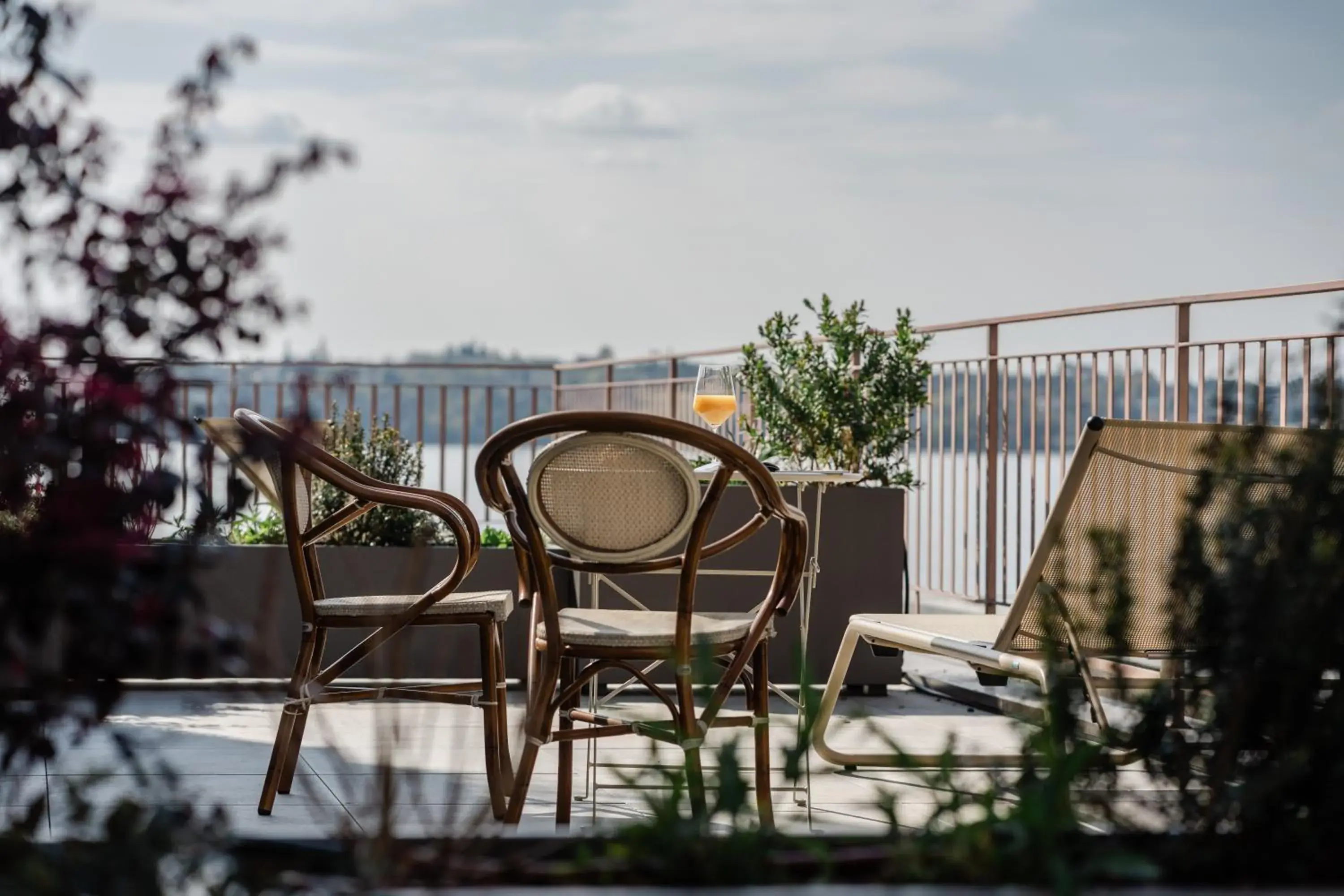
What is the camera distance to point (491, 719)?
9.84 feet

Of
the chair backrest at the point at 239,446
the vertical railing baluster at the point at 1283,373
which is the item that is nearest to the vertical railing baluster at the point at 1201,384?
the vertical railing baluster at the point at 1283,373

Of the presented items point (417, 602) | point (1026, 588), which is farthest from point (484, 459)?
point (1026, 588)

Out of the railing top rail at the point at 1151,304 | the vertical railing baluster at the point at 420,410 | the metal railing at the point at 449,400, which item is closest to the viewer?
the railing top rail at the point at 1151,304

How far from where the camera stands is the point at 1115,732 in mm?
1573

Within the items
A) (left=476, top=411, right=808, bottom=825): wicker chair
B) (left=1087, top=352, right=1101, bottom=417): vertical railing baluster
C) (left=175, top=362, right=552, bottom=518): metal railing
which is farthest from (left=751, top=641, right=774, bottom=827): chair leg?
(left=175, top=362, right=552, bottom=518): metal railing

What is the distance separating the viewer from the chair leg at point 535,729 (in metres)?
2.47

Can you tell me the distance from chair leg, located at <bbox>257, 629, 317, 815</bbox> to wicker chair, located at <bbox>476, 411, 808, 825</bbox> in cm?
51

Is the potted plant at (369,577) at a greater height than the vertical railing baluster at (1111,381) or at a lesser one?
lesser

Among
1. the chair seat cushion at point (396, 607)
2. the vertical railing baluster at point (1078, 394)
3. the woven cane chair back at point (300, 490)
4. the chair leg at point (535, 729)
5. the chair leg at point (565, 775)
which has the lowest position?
the chair leg at point (565, 775)

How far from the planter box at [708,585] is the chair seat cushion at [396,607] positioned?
5.54 ft

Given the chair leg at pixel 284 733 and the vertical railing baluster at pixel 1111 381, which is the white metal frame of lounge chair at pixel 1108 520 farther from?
the vertical railing baluster at pixel 1111 381

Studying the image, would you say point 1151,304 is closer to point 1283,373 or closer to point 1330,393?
point 1283,373

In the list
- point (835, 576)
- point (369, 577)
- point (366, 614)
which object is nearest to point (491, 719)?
point (366, 614)

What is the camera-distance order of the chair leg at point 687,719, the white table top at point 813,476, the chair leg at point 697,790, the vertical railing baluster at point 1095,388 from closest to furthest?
the chair leg at point 697,790, the chair leg at point 687,719, the white table top at point 813,476, the vertical railing baluster at point 1095,388
